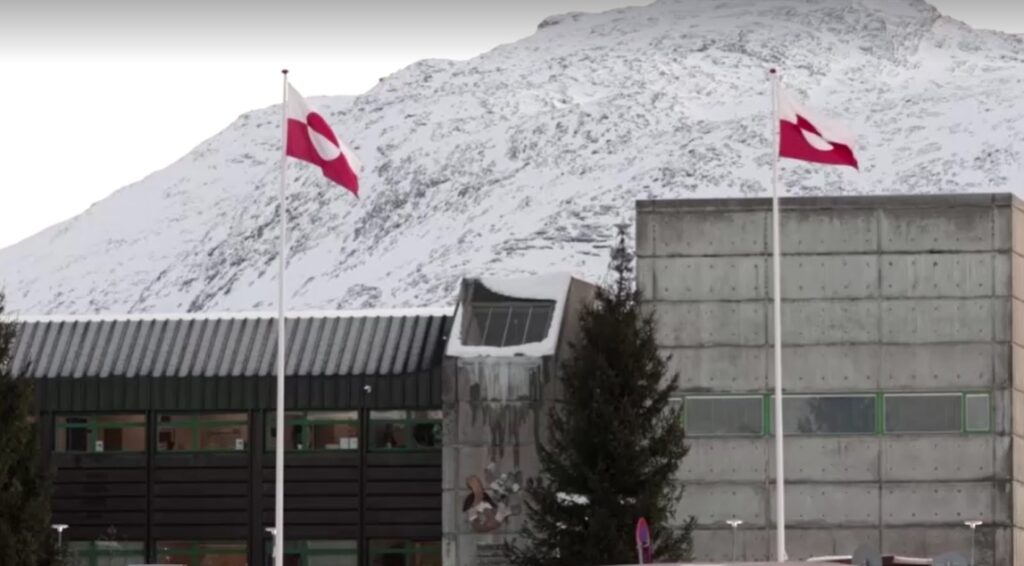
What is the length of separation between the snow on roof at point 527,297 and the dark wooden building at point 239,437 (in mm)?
1455

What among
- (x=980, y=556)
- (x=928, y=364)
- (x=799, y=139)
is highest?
(x=799, y=139)

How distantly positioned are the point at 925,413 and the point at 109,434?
59.1ft

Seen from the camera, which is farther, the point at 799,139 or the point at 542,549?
the point at 542,549

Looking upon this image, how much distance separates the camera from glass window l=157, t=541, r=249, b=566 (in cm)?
6328

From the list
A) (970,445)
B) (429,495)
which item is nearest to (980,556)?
(970,445)

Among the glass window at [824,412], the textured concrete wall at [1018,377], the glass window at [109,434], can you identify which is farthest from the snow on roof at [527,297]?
the textured concrete wall at [1018,377]

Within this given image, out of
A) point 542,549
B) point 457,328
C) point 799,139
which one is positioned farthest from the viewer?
point 457,328

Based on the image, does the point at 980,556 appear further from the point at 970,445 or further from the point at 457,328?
the point at 457,328

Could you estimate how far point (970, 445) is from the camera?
59.9m

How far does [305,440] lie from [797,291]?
1130 cm

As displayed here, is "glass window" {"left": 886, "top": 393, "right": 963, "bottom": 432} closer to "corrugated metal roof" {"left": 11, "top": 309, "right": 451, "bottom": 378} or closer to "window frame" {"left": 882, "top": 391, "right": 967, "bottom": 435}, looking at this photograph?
"window frame" {"left": 882, "top": 391, "right": 967, "bottom": 435}

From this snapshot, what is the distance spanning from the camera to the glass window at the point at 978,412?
196 feet

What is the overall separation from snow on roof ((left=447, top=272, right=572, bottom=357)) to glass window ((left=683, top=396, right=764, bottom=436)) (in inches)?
127

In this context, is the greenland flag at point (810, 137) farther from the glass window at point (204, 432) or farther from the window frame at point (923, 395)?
the glass window at point (204, 432)
